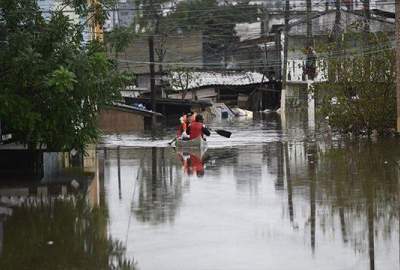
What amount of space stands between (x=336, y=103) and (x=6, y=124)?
16.0 meters

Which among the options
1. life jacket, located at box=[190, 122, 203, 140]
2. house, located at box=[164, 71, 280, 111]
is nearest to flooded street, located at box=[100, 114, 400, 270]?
life jacket, located at box=[190, 122, 203, 140]

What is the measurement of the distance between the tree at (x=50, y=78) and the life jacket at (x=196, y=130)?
871cm

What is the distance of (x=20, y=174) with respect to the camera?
1709 cm

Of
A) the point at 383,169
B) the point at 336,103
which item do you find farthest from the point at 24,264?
the point at 336,103

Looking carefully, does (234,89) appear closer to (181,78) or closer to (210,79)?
(210,79)

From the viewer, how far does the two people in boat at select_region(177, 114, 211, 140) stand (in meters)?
25.5

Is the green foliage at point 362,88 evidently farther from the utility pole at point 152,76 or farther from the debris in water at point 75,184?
the utility pole at point 152,76

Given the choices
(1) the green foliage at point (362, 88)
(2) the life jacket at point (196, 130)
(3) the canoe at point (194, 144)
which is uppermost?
(1) the green foliage at point (362, 88)

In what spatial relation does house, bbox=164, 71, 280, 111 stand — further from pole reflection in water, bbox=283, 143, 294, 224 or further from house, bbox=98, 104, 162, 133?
pole reflection in water, bbox=283, 143, 294, 224

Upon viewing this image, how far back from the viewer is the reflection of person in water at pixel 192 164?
18062 mm

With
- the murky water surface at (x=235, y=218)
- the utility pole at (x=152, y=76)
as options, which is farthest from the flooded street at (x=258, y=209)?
the utility pole at (x=152, y=76)

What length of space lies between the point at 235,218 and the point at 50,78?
5086 mm

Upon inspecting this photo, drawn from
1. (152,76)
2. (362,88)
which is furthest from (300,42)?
(362,88)

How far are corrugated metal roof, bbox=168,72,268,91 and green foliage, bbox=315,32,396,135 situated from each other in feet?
126
